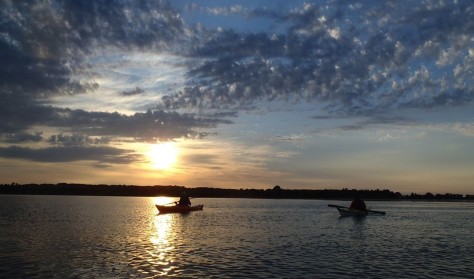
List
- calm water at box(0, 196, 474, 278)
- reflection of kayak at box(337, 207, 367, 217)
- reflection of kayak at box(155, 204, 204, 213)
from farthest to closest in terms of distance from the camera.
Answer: reflection of kayak at box(155, 204, 204, 213)
reflection of kayak at box(337, 207, 367, 217)
calm water at box(0, 196, 474, 278)

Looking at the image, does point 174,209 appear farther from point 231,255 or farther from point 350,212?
point 231,255

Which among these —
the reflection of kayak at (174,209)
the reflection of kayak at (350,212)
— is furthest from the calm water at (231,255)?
the reflection of kayak at (174,209)

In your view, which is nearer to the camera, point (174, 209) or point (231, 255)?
point (231, 255)

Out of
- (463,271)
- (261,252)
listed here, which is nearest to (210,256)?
(261,252)

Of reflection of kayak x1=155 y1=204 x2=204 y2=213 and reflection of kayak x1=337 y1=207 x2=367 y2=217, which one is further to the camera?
reflection of kayak x1=155 y1=204 x2=204 y2=213

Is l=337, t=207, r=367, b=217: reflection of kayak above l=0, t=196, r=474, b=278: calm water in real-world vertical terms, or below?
above

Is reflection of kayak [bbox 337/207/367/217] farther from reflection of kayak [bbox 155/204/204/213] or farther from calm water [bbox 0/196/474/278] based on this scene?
reflection of kayak [bbox 155/204/204/213]

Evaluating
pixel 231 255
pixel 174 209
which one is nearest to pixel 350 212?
pixel 174 209

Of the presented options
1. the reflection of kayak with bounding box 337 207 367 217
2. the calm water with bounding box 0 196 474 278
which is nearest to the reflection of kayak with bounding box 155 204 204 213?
the reflection of kayak with bounding box 337 207 367 217

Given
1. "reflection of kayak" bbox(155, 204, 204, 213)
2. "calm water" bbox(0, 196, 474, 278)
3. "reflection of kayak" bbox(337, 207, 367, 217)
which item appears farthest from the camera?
"reflection of kayak" bbox(155, 204, 204, 213)

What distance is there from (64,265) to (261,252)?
10.8 metres

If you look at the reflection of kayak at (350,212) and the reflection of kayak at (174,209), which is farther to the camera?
the reflection of kayak at (174,209)

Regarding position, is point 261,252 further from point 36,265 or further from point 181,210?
point 181,210

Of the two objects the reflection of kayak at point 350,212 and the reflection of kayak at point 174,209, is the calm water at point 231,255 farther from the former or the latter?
the reflection of kayak at point 174,209
